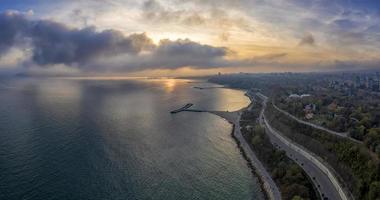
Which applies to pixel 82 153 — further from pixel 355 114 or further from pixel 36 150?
pixel 355 114

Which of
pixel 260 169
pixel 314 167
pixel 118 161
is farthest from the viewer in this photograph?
pixel 118 161

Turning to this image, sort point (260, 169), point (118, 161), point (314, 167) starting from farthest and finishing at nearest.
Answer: point (118, 161) → point (260, 169) → point (314, 167)

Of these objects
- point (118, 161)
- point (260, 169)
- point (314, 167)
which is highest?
point (118, 161)

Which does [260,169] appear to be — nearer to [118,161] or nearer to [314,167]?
[314,167]

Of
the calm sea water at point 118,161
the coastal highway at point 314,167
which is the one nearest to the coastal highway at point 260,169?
the calm sea water at point 118,161

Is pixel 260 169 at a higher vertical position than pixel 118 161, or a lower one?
lower

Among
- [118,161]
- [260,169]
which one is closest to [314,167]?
[260,169]

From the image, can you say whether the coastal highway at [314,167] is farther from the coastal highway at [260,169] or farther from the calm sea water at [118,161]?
the calm sea water at [118,161]

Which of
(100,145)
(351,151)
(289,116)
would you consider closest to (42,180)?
(100,145)
